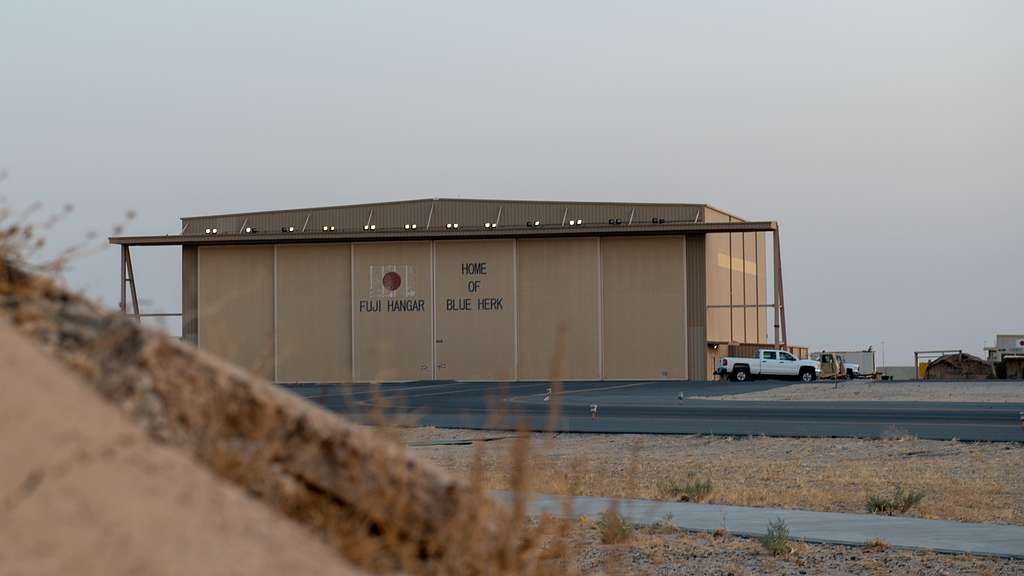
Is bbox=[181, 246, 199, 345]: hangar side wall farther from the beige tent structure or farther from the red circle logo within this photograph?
the beige tent structure

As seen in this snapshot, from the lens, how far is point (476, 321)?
239 feet

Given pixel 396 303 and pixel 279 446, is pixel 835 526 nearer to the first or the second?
pixel 279 446

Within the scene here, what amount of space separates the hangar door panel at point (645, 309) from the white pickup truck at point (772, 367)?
3601 mm

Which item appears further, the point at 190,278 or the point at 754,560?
the point at 190,278

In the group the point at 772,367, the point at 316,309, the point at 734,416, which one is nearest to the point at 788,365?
the point at 772,367

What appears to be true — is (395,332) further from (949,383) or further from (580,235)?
(949,383)

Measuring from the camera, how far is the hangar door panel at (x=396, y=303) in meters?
73.6

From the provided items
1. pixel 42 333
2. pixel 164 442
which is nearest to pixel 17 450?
pixel 164 442

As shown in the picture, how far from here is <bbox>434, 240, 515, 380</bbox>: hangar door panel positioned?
7238 centimetres

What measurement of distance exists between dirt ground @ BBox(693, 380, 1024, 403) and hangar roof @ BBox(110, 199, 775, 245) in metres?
13.0

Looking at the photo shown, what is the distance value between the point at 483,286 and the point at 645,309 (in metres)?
9.21

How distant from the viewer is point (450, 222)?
249ft

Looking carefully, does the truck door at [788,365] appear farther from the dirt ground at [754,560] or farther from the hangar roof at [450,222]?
the dirt ground at [754,560]

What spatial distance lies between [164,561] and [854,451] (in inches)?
1013
